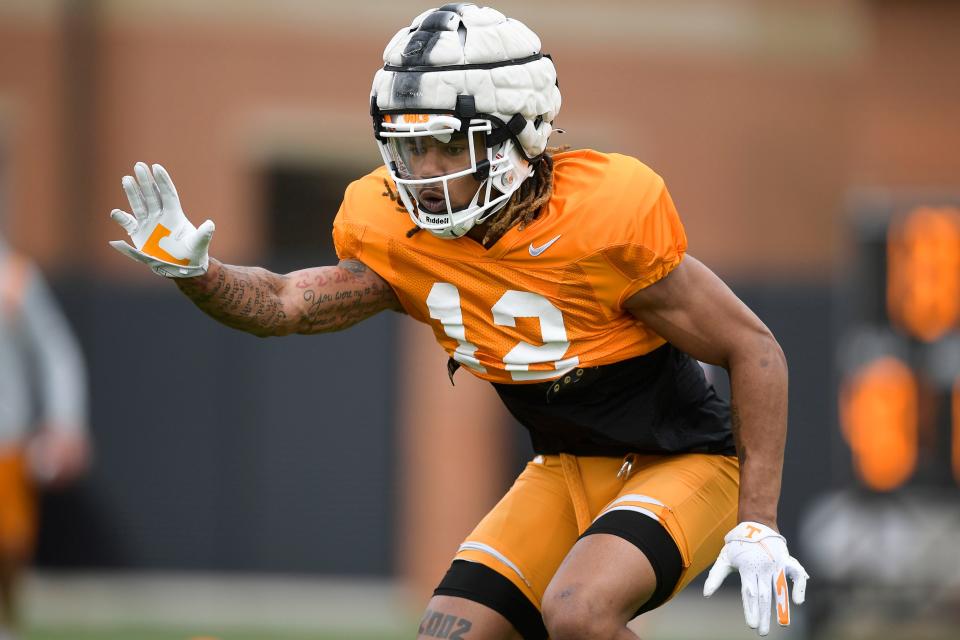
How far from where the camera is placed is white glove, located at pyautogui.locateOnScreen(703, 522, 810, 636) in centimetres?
369

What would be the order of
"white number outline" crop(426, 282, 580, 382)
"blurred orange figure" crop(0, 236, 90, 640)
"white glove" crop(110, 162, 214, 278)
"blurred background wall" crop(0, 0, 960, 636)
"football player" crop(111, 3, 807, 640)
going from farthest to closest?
"blurred background wall" crop(0, 0, 960, 636) → "blurred orange figure" crop(0, 236, 90, 640) → "white number outline" crop(426, 282, 580, 382) → "football player" crop(111, 3, 807, 640) → "white glove" crop(110, 162, 214, 278)

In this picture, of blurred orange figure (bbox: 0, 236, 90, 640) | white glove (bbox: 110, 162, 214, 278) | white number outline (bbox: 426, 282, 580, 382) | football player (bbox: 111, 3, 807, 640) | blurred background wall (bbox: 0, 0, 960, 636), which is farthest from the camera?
blurred background wall (bbox: 0, 0, 960, 636)

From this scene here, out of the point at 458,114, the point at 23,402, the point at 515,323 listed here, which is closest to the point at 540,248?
the point at 515,323

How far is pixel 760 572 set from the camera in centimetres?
370

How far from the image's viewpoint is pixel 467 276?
12.8 feet

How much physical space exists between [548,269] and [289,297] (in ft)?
2.02

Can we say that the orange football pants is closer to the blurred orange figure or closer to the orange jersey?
the orange jersey

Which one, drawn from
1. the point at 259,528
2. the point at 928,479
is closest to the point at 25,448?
the point at 259,528

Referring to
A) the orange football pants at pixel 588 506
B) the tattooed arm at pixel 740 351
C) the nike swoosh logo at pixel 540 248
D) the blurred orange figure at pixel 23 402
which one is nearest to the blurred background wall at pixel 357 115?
the blurred orange figure at pixel 23 402

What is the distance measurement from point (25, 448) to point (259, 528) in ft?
9.92

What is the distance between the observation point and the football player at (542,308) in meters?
3.74

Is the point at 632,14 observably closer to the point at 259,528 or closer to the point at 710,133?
the point at 710,133

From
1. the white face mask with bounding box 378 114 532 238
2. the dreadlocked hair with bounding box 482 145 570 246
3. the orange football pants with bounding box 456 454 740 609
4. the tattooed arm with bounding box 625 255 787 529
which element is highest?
the white face mask with bounding box 378 114 532 238

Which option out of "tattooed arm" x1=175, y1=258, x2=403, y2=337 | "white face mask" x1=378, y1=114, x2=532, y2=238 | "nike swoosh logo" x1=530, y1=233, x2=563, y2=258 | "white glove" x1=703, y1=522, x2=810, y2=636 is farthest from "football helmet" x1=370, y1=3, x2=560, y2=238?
"white glove" x1=703, y1=522, x2=810, y2=636
